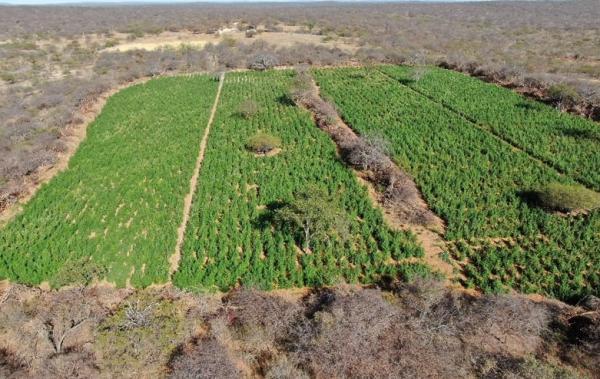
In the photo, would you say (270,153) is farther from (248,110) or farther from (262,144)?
(248,110)

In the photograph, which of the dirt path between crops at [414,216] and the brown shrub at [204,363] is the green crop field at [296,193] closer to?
the dirt path between crops at [414,216]

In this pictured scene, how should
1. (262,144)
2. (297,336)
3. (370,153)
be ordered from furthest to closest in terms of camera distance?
(262,144) < (370,153) < (297,336)

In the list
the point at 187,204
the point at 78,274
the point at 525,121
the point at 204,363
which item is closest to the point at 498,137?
the point at 525,121

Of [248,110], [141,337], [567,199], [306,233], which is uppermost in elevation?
[248,110]

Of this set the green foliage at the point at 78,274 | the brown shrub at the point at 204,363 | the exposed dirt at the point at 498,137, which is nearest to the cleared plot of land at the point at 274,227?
the green foliage at the point at 78,274

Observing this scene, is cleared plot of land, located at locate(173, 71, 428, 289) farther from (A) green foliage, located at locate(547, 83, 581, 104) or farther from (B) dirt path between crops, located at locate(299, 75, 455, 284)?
(A) green foliage, located at locate(547, 83, 581, 104)

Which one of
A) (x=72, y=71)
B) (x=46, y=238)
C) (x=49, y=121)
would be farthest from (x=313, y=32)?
(x=46, y=238)
